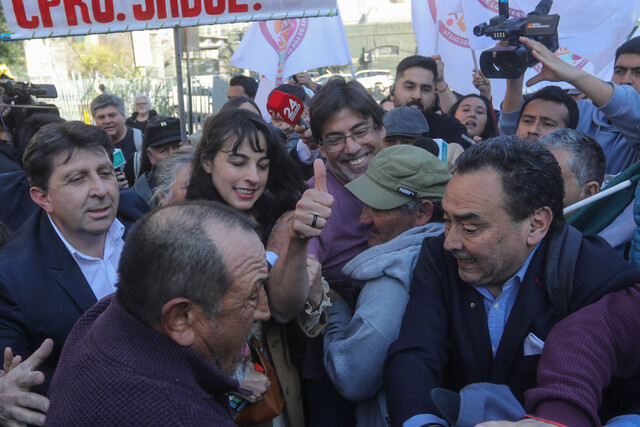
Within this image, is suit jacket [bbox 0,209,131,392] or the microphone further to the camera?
the microphone

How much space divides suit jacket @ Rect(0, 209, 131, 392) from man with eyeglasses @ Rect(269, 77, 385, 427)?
826 mm

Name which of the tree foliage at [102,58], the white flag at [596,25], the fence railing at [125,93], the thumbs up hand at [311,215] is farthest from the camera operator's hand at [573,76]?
the tree foliage at [102,58]

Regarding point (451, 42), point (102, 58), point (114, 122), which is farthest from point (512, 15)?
point (102, 58)

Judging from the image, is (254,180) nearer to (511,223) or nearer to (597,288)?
(511,223)

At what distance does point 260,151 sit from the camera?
9.09 ft

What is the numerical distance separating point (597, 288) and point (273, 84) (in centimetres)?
493

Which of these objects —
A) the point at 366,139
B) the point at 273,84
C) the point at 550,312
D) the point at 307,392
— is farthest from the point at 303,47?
the point at 550,312

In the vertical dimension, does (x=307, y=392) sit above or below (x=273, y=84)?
below

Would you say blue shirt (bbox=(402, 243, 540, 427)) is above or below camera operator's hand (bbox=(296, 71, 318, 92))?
above

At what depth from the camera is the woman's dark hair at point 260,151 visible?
2734mm

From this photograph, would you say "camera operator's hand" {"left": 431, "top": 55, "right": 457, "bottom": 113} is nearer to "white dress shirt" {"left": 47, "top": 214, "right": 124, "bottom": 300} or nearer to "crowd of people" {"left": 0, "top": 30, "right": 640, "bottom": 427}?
"crowd of people" {"left": 0, "top": 30, "right": 640, "bottom": 427}

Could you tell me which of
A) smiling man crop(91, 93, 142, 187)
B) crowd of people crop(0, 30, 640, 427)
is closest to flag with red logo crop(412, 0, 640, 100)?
crowd of people crop(0, 30, 640, 427)

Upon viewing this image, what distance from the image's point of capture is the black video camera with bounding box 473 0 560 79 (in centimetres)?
331

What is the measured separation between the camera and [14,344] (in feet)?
6.96
